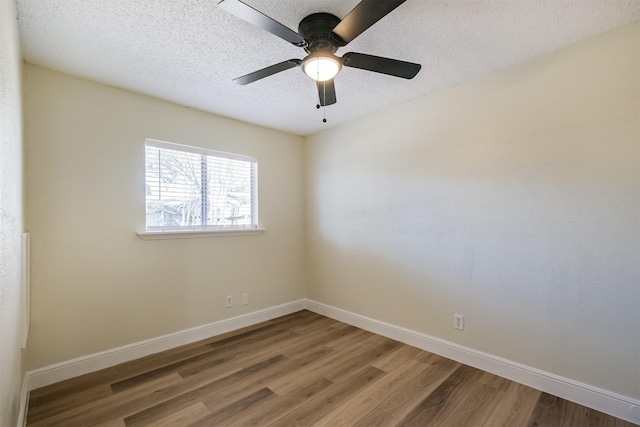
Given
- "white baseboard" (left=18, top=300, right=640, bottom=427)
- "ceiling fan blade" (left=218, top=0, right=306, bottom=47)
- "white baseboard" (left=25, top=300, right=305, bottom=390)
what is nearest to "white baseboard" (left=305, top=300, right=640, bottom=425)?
"white baseboard" (left=18, top=300, right=640, bottom=427)

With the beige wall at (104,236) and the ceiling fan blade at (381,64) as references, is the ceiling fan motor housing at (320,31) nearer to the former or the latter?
the ceiling fan blade at (381,64)

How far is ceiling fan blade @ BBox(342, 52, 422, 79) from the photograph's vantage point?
1.64m

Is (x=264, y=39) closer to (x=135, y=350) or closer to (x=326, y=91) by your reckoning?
(x=326, y=91)

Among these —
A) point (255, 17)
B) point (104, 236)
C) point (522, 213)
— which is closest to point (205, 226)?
point (104, 236)

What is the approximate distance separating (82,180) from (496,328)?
11.4 ft

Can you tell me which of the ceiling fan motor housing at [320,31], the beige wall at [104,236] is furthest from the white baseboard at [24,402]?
the ceiling fan motor housing at [320,31]

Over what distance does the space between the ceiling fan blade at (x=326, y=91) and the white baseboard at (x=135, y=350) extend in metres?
2.48

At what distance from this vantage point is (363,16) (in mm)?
1333

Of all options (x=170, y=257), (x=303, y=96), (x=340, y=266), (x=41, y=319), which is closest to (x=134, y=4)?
(x=303, y=96)

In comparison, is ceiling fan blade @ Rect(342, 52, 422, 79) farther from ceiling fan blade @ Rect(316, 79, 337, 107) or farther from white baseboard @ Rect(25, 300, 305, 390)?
white baseboard @ Rect(25, 300, 305, 390)

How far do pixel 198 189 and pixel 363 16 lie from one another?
2.30 m

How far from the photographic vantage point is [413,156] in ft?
9.09

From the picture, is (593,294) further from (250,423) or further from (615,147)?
(250,423)

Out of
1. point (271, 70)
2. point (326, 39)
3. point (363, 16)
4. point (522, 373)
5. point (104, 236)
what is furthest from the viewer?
point (104, 236)
